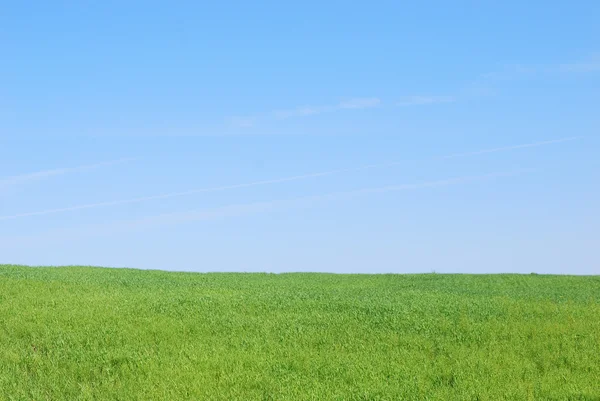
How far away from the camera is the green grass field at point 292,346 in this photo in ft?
37.4

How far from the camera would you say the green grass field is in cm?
1140

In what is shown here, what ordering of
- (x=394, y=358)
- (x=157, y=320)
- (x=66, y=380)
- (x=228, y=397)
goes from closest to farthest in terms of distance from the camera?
1. (x=228, y=397)
2. (x=66, y=380)
3. (x=394, y=358)
4. (x=157, y=320)

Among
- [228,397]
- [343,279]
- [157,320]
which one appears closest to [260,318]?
[157,320]

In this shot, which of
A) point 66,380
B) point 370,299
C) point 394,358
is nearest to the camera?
point 66,380

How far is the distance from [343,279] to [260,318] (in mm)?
14867

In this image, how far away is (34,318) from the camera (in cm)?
1555

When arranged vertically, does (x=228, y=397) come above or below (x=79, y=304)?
below

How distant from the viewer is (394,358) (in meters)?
12.9

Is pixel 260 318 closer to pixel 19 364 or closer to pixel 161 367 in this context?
pixel 161 367

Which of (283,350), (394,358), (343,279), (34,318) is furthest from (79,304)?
(343,279)

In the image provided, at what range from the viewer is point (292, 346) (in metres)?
13.5

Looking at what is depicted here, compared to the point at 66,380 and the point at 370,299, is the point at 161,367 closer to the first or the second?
the point at 66,380

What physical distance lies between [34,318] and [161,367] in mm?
5107

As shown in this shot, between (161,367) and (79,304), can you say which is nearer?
(161,367)
